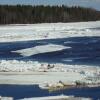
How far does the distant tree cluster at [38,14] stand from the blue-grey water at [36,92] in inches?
1364

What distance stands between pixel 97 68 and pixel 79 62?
1639mm

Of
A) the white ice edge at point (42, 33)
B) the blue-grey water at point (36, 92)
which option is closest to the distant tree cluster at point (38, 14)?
the white ice edge at point (42, 33)

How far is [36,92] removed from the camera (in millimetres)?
7785

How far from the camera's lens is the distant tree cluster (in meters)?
44.3

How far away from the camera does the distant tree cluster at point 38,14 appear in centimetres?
4428

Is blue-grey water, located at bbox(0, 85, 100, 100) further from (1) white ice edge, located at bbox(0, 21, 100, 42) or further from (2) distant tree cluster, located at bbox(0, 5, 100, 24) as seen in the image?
(2) distant tree cluster, located at bbox(0, 5, 100, 24)

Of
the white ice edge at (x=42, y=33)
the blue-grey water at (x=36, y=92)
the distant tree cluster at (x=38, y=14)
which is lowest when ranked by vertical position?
the blue-grey water at (x=36, y=92)

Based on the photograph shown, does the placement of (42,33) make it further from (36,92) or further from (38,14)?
(38,14)

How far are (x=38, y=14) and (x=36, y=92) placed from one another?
130 feet

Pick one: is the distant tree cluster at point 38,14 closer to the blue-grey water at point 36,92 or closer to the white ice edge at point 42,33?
the white ice edge at point 42,33

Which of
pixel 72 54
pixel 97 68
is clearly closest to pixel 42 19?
pixel 72 54

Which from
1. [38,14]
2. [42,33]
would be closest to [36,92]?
[42,33]

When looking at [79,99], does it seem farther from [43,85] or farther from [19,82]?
[19,82]

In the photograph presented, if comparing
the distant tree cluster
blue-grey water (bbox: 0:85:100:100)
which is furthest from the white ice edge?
the distant tree cluster
